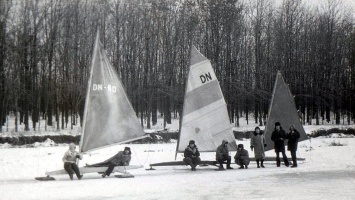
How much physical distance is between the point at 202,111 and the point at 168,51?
85.2ft

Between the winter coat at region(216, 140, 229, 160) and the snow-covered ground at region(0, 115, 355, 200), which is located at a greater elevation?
the winter coat at region(216, 140, 229, 160)

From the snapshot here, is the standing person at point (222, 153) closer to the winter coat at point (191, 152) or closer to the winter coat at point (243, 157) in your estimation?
the winter coat at point (243, 157)

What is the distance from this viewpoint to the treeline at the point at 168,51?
33.9 metres

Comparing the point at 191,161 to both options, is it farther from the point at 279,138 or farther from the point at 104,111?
the point at 104,111

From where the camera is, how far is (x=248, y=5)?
151 ft

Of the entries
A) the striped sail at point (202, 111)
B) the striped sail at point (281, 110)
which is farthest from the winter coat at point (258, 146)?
the striped sail at point (281, 110)

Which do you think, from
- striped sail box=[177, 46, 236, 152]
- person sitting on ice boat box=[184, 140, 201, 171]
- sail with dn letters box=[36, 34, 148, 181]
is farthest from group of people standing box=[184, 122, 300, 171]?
sail with dn letters box=[36, 34, 148, 181]

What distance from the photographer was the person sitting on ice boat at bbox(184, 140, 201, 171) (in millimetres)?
14203

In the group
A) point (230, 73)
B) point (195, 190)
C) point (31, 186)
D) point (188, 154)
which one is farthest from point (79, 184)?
point (230, 73)

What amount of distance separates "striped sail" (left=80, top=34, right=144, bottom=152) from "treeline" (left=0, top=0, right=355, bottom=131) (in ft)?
57.1

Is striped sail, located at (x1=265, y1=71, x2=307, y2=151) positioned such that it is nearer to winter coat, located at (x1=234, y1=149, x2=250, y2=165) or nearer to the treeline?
winter coat, located at (x1=234, y1=149, x2=250, y2=165)

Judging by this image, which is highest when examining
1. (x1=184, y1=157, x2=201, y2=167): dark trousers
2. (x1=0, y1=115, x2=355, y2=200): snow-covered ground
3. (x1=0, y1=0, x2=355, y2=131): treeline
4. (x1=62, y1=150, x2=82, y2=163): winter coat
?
(x1=0, y1=0, x2=355, y2=131): treeline

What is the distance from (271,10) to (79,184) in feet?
124

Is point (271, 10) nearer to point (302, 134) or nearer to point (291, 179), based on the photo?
point (302, 134)
